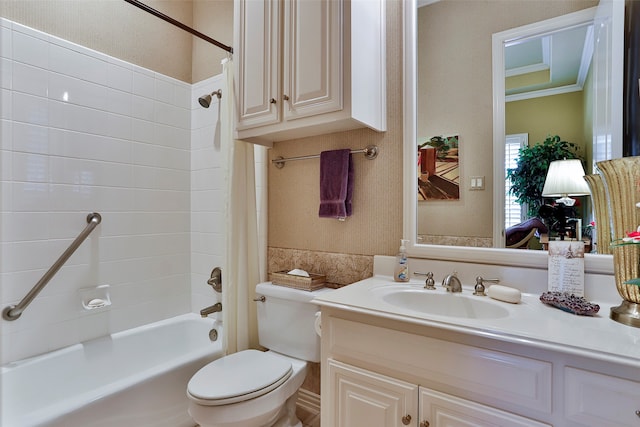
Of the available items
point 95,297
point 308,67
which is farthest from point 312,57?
point 95,297

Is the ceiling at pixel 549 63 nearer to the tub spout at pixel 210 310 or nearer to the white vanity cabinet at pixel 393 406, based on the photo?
the white vanity cabinet at pixel 393 406

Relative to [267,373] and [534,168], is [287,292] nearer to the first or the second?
[267,373]

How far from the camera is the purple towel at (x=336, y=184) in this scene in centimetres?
156

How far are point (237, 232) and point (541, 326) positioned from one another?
1.40 metres

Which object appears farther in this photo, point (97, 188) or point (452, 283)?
point (97, 188)

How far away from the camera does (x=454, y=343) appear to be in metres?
0.88

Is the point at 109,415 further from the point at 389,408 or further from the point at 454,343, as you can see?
the point at 454,343

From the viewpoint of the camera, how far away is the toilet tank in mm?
1512

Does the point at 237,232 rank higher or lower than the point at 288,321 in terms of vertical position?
higher

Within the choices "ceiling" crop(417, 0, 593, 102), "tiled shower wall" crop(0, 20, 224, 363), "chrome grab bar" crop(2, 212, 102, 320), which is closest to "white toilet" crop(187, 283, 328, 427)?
"tiled shower wall" crop(0, 20, 224, 363)

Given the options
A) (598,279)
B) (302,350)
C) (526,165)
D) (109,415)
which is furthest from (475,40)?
(109,415)

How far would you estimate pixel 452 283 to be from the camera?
1237 mm

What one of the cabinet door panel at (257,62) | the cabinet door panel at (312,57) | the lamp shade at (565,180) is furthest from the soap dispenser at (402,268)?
the cabinet door panel at (257,62)

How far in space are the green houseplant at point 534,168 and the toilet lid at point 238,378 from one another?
47.5 inches
